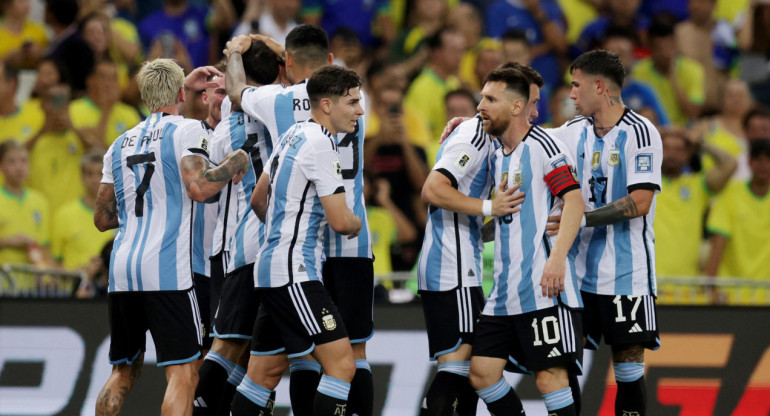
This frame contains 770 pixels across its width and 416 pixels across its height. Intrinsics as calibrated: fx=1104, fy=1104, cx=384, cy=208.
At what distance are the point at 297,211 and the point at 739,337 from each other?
4.48 metres

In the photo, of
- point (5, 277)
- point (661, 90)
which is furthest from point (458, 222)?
point (661, 90)

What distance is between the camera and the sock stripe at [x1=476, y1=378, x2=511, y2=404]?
6.78m

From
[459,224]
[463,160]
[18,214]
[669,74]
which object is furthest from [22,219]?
[669,74]

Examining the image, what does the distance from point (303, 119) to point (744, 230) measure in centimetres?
594

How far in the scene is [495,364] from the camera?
266 inches

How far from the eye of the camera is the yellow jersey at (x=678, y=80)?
13.3m

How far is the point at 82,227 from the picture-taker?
36.0 ft

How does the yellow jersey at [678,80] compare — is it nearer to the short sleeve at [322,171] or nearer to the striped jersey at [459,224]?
the striped jersey at [459,224]

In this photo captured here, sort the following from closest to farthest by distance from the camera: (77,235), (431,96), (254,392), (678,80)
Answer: (254,392)
(77,235)
(431,96)
(678,80)

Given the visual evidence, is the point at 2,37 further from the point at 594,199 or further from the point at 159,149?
the point at 594,199

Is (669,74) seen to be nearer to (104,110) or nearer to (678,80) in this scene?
(678,80)

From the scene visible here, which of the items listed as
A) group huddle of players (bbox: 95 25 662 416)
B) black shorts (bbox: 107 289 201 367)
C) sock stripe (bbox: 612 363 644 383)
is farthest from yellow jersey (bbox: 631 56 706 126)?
black shorts (bbox: 107 289 201 367)

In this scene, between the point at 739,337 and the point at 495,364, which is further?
the point at 739,337

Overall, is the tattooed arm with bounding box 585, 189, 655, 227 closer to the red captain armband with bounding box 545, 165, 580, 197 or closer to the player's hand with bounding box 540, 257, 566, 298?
the red captain armband with bounding box 545, 165, 580, 197
